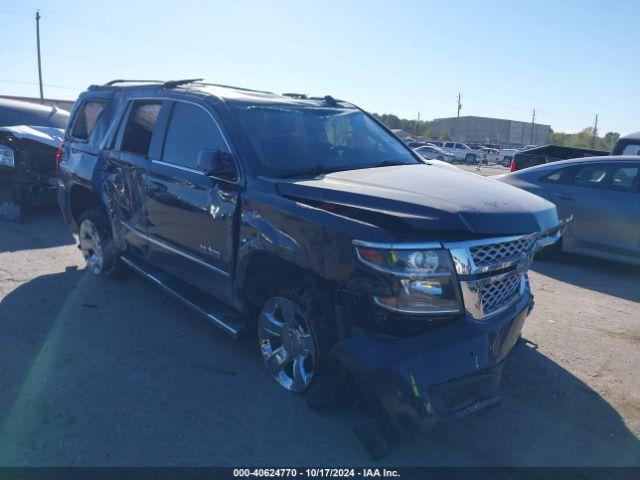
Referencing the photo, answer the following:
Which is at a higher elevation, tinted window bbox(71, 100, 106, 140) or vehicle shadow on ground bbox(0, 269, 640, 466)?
tinted window bbox(71, 100, 106, 140)

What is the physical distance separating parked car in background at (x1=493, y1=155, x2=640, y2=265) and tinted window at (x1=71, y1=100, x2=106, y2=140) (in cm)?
570

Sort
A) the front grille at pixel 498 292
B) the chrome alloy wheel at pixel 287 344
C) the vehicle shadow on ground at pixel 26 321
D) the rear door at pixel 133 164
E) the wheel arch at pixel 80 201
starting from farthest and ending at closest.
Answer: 1. the wheel arch at pixel 80 201
2. the rear door at pixel 133 164
3. the vehicle shadow on ground at pixel 26 321
4. the chrome alloy wheel at pixel 287 344
5. the front grille at pixel 498 292

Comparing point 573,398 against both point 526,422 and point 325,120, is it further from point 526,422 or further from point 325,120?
point 325,120

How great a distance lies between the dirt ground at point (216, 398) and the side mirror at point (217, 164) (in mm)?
1457

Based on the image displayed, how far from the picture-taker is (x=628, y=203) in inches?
251

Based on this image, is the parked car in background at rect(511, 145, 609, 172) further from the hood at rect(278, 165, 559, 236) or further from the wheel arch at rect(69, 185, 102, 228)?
the wheel arch at rect(69, 185, 102, 228)

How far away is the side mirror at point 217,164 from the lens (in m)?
3.49

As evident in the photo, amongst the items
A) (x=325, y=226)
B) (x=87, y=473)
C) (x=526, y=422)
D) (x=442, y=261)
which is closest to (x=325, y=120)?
(x=325, y=226)

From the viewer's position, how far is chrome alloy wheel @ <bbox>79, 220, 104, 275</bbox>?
566 cm

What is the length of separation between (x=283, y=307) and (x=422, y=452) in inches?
47.9

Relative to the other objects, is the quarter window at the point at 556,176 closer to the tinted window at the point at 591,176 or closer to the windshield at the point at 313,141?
the tinted window at the point at 591,176

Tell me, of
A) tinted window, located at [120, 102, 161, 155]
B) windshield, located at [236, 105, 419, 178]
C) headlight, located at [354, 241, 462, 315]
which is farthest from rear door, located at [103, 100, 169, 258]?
headlight, located at [354, 241, 462, 315]

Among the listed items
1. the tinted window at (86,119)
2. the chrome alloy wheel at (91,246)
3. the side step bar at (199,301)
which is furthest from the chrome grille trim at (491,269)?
the tinted window at (86,119)

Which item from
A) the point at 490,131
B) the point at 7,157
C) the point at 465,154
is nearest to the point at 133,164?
the point at 7,157
